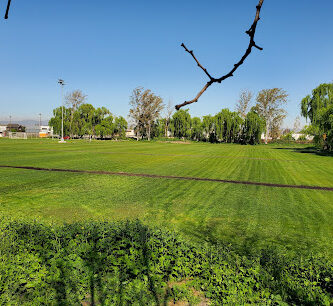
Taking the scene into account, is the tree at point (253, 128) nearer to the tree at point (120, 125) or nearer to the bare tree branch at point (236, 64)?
the tree at point (120, 125)

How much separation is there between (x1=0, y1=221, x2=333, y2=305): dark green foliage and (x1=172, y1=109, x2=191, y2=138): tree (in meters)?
65.0

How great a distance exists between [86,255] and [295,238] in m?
4.11

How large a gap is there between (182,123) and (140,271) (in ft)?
217

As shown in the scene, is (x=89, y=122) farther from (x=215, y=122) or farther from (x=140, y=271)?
(x=140, y=271)

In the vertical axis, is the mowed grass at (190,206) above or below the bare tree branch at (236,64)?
below

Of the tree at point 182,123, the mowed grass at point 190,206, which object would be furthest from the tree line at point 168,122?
the mowed grass at point 190,206

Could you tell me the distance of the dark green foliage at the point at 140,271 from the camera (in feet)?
9.96

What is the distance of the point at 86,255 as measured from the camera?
374 centimetres

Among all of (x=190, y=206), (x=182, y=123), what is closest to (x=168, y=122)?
(x=182, y=123)

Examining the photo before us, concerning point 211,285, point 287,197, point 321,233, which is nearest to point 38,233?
point 211,285

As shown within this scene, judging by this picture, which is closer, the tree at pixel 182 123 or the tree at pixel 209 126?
the tree at pixel 209 126

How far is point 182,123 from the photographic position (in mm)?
68500

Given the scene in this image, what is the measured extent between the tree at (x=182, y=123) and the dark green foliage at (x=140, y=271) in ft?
213

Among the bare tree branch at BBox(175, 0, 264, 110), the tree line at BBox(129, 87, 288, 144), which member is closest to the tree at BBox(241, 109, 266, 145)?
the tree line at BBox(129, 87, 288, 144)
